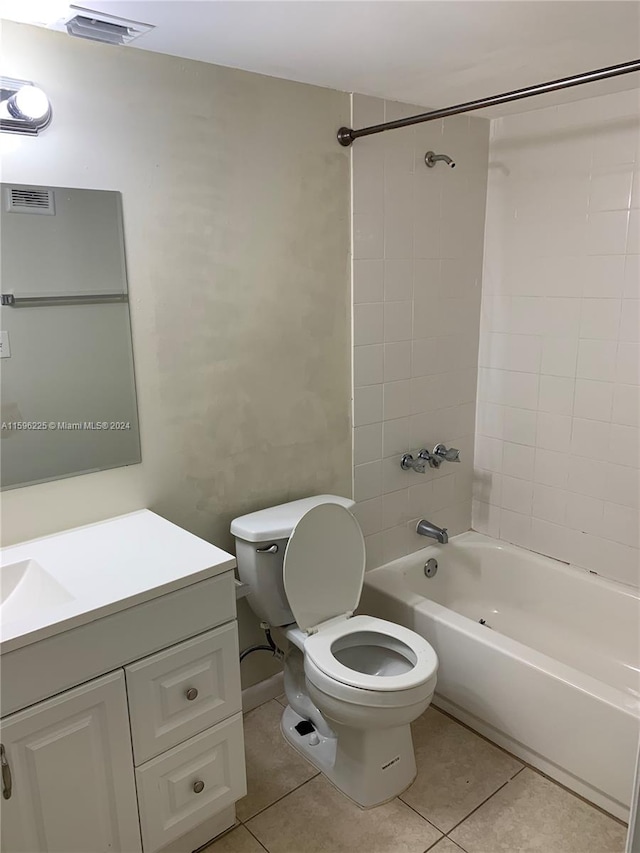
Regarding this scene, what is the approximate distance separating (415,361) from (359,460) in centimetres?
47

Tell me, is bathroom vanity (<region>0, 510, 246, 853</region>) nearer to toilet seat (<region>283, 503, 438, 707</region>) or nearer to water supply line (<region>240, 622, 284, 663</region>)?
toilet seat (<region>283, 503, 438, 707</region>)

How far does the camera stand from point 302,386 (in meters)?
2.32

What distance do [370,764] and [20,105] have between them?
6.61 feet

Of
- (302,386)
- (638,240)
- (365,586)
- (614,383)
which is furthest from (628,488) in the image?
(302,386)

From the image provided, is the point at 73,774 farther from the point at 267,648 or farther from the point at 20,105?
the point at 20,105

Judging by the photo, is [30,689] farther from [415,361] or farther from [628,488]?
[628,488]

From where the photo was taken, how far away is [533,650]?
7.11 feet

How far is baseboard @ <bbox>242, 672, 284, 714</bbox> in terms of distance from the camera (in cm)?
239

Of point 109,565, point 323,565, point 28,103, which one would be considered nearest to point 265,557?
point 323,565

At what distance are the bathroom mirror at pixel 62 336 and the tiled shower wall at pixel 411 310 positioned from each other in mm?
913

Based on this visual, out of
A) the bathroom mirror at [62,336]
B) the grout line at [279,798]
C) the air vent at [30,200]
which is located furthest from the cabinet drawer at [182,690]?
the air vent at [30,200]

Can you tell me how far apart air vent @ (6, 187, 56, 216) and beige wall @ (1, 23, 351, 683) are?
0.03m

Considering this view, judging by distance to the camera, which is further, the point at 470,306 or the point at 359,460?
the point at 470,306

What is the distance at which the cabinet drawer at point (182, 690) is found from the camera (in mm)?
1572
